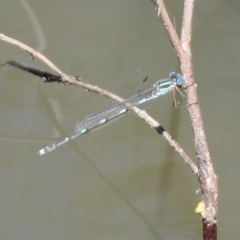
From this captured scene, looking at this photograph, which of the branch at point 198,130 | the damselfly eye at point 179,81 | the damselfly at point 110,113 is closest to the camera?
the branch at point 198,130

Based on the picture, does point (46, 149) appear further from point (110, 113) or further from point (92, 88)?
point (92, 88)

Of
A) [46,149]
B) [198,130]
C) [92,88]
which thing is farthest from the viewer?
[46,149]

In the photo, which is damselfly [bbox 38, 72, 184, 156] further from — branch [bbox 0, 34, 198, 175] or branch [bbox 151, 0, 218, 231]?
branch [bbox 151, 0, 218, 231]

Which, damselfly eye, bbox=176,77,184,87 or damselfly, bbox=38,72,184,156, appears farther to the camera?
damselfly, bbox=38,72,184,156

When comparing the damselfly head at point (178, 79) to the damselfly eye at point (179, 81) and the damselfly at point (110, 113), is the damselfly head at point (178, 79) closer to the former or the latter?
the damselfly eye at point (179, 81)

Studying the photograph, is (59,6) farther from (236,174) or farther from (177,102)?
(236,174)

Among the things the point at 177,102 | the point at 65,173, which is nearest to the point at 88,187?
the point at 65,173

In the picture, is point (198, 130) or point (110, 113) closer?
point (198, 130)

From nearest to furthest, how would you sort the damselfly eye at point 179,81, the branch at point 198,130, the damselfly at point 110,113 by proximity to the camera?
the branch at point 198,130, the damselfly eye at point 179,81, the damselfly at point 110,113

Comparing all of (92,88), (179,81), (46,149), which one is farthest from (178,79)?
(46,149)

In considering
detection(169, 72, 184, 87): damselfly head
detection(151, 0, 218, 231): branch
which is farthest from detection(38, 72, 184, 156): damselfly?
detection(151, 0, 218, 231): branch

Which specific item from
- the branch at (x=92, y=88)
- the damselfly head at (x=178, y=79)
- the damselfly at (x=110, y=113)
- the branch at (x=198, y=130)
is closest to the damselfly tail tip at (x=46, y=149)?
the damselfly at (x=110, y=113)

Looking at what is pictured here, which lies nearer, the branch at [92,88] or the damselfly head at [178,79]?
→ the branch at [92,88]
